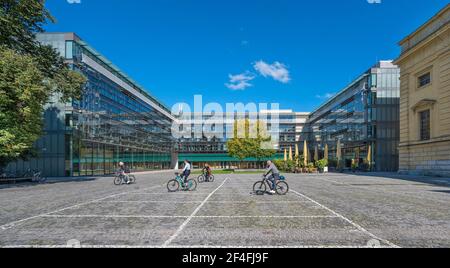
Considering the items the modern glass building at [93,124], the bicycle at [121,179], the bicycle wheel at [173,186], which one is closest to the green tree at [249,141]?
the modern glass building at [93,124]

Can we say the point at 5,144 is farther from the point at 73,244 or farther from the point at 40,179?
the point at 73,244

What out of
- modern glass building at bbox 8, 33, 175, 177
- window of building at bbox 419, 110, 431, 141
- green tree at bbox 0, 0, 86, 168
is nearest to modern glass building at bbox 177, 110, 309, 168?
modern glass building at bbox 8, 33, 175, 177

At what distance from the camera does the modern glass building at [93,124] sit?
36.3 m

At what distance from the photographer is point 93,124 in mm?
41750

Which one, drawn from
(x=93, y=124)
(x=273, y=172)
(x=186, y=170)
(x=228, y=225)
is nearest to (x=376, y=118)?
(x=273, y=172)

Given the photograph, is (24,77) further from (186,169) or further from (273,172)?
(273,172)

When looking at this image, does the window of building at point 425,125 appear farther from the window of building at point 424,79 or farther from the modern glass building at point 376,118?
the modern glass building at point 376,118

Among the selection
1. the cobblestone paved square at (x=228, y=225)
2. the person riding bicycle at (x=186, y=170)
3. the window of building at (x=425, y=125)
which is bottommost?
the cobblestone paved square at (x=228, y=225)

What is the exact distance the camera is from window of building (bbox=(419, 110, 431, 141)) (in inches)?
1294

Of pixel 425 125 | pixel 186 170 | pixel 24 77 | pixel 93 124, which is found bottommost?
pixel 186 170

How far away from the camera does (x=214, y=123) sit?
85750mm

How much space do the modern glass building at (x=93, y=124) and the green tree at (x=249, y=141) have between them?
20112mm

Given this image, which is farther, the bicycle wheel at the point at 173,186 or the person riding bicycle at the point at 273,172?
the bicycle wheel at the point at 173,186

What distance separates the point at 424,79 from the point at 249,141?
97.3 ft
